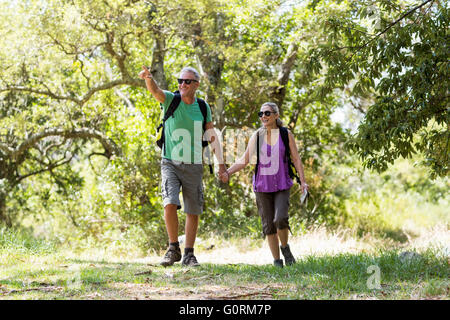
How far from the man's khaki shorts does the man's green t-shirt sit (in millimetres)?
80

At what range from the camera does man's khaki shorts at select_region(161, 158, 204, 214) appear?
5793 millimetres

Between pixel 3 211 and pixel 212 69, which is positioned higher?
pixel 212 69

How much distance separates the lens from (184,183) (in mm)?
5934

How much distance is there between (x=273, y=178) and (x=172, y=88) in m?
8.49

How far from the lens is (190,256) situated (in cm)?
587

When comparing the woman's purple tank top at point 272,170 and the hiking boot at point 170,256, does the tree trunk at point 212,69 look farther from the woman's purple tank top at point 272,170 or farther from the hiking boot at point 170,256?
the hiking boot at point 170,256

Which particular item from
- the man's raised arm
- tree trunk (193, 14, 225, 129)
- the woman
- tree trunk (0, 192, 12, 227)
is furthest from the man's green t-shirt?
tree trunk (0, 192, 12, 227)

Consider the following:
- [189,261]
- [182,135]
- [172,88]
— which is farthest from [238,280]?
[172,88]

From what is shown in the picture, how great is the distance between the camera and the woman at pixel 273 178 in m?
5.77

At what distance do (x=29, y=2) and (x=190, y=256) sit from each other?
8.34 metres

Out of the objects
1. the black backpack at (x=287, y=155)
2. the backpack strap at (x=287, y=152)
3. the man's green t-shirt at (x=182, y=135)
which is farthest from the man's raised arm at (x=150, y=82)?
the backpack strap at (x=287, y=152)

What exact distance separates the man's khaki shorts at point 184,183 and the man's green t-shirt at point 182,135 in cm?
8

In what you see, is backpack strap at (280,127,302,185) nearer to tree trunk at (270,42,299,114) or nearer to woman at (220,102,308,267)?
woman at (220,102,308,267)

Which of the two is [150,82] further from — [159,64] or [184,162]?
[159,64]
